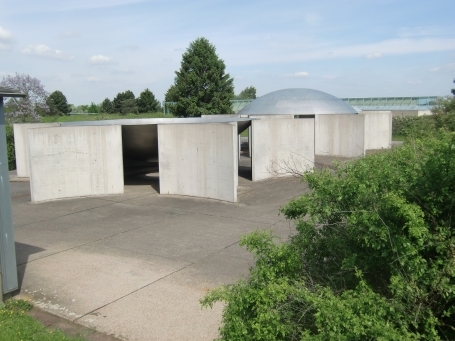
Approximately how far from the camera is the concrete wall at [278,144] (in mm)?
15336

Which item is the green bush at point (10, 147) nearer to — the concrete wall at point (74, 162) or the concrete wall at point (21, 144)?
the concrete wall at point (21, 144)

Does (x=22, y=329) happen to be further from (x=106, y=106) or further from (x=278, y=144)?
(x=106, y=106)

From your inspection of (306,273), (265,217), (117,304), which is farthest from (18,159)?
(306,273)

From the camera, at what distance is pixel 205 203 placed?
468 inches

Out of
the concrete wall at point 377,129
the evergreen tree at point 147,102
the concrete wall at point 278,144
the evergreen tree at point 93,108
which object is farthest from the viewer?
Result: the evergreen tree at point 93,108

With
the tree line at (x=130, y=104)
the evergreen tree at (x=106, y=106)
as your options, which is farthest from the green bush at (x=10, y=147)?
the evergreen tree at (x=106, y=106)

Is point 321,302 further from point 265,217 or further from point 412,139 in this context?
point 265,217

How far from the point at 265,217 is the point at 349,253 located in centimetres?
705

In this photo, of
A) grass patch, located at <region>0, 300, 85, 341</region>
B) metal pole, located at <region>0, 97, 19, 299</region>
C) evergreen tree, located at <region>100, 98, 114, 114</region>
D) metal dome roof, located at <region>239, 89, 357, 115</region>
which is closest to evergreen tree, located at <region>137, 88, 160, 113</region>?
evergreen tree, located at <region>100, 98, 114, 114</region>

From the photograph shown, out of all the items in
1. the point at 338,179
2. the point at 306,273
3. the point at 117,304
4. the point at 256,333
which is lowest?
the point at 117,304

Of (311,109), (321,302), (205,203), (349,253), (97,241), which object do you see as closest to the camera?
(321,302)

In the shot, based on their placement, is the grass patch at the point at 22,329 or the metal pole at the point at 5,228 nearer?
the grass patch at the point at 22,329

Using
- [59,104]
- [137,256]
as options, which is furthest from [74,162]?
[59,104]

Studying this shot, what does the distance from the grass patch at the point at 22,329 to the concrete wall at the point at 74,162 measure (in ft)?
23.8
